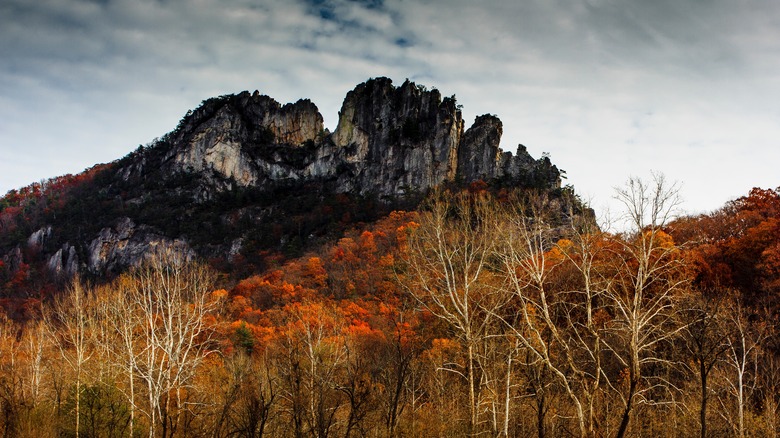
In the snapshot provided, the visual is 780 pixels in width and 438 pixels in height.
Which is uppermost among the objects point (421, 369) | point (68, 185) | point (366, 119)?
point (366, 119)

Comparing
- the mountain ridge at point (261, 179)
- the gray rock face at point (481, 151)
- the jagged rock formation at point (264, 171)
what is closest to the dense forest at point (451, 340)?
the gray rock face at point (481, 151)

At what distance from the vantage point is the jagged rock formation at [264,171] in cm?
10594

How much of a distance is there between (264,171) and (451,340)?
11530 centimetres

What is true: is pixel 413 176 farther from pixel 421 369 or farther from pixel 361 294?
pixel 421 369

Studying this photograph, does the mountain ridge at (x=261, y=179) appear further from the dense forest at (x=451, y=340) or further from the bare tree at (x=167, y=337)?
the bare tree at (x=167, y=337)

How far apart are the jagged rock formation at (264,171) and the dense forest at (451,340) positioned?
42.1m

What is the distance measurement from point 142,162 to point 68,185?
32633 millimetres

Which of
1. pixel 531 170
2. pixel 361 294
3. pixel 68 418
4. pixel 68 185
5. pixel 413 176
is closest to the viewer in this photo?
pixel 68 418

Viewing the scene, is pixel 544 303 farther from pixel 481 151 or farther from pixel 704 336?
pixel 481 151

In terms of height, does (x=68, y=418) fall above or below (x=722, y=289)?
below

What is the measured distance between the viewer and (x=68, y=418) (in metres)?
19.5

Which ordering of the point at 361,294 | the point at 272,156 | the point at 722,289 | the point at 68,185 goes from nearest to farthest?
the point at 722,289 → the point at 361,294 → the point at 272,156 → the point at 68,185

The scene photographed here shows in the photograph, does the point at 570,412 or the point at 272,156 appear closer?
the point at 570,412

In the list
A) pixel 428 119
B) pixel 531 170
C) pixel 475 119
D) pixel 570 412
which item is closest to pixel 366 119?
pixel 428 119
